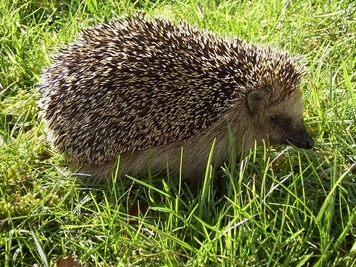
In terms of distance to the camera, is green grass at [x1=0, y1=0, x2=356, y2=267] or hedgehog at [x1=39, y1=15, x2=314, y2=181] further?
hedgehog at [x1=39, y1=15, x2=314, y2=181]

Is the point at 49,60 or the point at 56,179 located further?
the point at 49,60

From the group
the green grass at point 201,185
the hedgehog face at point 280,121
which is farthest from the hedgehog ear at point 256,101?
the green grass at point 201,185

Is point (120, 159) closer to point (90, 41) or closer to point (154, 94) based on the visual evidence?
point (154, 94)

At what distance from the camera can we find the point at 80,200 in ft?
10.1

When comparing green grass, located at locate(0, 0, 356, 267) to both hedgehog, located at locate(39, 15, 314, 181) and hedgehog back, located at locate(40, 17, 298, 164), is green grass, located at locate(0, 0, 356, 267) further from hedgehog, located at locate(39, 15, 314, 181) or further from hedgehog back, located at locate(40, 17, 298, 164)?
hedgehog back, located at locate(40, 17, 298, 164)

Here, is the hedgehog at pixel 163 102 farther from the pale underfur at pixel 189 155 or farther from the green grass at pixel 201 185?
the green grass at pixel 201 185

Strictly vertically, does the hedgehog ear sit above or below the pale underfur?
above

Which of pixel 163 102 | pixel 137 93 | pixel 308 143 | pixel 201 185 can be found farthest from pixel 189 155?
pixel 308 143

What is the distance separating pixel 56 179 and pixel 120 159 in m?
0.38

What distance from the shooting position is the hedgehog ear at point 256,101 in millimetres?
3137

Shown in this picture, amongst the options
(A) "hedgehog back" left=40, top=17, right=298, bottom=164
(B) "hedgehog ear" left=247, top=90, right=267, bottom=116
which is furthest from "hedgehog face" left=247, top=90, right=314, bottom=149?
(A) "hedgehog back" left=40, top=17, right=298, bottom=164

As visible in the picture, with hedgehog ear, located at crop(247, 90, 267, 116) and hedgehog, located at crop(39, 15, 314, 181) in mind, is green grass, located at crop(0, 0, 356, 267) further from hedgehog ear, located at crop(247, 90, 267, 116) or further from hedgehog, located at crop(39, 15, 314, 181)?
hedgehog ear, located at crop(247, 90, 267, 116)

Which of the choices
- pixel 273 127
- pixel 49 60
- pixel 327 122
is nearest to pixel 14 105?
pixel 49 60

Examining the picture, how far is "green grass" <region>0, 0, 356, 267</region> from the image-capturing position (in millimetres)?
2586
